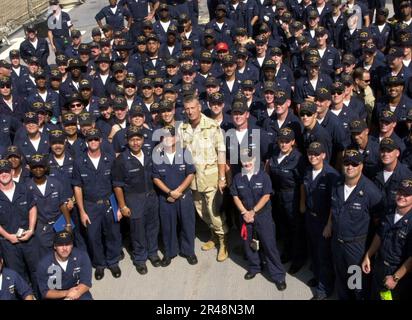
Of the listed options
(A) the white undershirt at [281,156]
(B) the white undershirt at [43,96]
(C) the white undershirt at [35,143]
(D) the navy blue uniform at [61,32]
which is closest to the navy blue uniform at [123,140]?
(C) the white undershirt at [35,143]

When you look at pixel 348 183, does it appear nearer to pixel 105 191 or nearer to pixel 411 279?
pixel 411 279

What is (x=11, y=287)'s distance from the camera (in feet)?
17.5

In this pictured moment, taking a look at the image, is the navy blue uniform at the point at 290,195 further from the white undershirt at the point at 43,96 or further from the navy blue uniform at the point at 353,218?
the white undershirt at the point at 43,96

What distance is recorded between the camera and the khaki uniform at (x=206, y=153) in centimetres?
675

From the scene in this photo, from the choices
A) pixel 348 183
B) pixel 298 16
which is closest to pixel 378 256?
pixel 348 183

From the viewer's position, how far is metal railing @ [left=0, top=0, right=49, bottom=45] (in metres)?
17.5

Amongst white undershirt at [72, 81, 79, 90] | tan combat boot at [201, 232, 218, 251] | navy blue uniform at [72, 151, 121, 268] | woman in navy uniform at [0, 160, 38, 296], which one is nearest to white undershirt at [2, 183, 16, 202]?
woman in navy uniform at [0, 160, 38, 296]

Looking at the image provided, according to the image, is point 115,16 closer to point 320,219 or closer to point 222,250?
point 222,250

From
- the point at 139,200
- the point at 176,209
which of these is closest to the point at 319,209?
the point at 176,209

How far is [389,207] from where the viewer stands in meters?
5.12

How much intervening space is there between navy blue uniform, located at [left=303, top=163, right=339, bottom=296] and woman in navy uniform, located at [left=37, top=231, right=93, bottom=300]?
2.53 m

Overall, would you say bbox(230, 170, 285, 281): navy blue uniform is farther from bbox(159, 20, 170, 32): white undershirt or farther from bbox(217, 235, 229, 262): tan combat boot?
bbox(159, 20, 170, 32): white undershirt

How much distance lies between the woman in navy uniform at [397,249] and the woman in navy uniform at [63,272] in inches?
117
